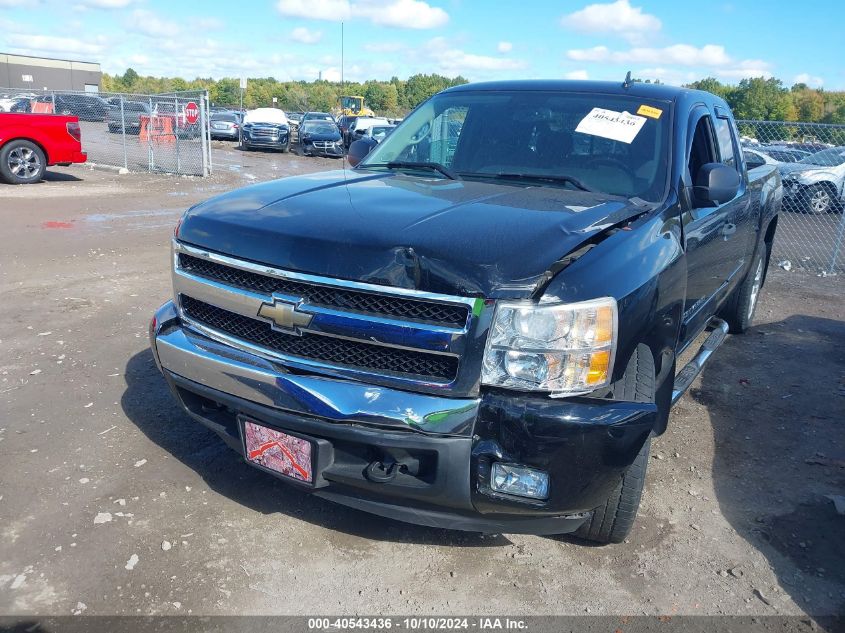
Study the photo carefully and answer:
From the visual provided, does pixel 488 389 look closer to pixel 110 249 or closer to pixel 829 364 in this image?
pixel 829 364

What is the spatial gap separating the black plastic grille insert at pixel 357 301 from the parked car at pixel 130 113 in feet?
57.1

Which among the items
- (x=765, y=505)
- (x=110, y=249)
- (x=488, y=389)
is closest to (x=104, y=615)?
(x=488, y=389)

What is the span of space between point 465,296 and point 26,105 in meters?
18.9

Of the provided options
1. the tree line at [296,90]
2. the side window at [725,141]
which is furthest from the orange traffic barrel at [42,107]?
the tree line at [296,90]

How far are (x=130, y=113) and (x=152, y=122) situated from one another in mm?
1037

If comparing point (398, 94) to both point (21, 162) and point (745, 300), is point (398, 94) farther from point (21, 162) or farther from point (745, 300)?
point (745, 300)

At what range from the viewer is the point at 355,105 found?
184 ft

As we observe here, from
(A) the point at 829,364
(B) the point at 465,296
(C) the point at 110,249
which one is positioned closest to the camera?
(B) the point at 465,296

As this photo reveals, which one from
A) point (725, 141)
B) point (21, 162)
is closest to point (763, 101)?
point (21, 162)

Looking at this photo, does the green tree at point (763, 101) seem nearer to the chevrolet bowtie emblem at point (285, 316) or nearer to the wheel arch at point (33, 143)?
the wheel arch at point (33, 143)

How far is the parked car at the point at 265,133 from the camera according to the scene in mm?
27672

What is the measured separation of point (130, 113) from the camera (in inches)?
747

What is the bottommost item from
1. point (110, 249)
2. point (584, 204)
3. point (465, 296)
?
point (110, 249)

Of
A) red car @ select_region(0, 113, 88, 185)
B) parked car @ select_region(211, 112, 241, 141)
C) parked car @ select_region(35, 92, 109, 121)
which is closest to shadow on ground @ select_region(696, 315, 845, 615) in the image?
red car @ select_region(0, 113, 88, 185)
